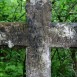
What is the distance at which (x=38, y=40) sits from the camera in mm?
2846

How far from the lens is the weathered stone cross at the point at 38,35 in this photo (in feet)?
9.30

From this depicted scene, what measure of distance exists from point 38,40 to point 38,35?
0.17 ft

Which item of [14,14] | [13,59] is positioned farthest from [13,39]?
[13,59]

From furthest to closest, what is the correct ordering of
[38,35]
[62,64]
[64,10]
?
[62,64] → [64,10] → [38,35]

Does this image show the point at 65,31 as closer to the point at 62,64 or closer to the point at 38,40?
the point at 38,40

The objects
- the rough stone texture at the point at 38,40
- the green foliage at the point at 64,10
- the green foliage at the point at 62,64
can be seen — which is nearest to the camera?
the rough stone texture at the point at 38,40

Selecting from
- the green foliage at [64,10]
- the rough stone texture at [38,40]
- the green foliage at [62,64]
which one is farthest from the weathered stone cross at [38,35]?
the green foliage at [62,64]

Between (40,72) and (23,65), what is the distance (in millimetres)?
1408

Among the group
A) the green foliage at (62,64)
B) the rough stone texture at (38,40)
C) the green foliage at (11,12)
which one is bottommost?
the green foliage at (62,64)

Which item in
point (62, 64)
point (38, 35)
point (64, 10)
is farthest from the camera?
point (62, 64)

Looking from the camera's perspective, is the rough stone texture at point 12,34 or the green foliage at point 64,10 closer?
the rough stone texture at point 12,34

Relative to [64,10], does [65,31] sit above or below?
below

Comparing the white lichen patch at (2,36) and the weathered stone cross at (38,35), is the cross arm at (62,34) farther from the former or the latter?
the white lichen patch at (2,36)

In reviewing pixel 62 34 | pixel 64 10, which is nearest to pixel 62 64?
pixel 64 10
